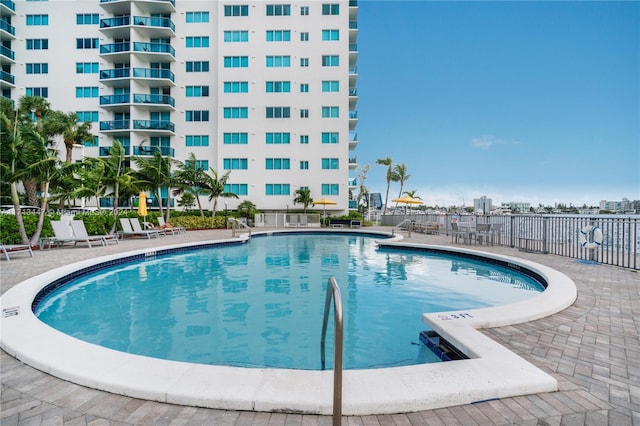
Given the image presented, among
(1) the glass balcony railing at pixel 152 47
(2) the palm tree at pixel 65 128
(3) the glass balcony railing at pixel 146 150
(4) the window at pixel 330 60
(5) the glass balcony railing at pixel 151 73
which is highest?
(1) the glass balcony railing at pixel 152 47

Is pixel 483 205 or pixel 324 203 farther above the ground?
pixel 324 203

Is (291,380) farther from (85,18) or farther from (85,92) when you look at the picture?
(85,18)

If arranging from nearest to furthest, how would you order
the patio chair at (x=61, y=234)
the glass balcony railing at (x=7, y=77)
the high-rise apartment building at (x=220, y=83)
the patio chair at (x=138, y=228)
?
the patio chair at (x=61, y=234) → the patio chair at (x=138, y=228) → the high-rise apartment building at (x=220, y=83) → the glass balcony railing at (x=7, y=77)

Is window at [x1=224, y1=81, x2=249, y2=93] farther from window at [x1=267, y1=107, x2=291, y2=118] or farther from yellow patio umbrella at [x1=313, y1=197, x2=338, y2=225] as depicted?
yellow patio umbrella at [x1=313, y1=197, x2=338, y2=225]

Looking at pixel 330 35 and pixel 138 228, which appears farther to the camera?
pixel 330 35

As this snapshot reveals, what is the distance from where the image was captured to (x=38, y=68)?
3133 cm

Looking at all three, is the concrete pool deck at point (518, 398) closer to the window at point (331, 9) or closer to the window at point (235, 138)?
the window at point (235, 138)

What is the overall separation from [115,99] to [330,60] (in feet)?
67.6

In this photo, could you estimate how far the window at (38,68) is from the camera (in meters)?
31.3

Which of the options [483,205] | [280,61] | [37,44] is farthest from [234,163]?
[37,44]

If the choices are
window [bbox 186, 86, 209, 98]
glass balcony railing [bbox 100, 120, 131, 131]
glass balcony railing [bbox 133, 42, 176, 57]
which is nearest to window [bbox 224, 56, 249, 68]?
window [bbox 186, 86, 209, 98]

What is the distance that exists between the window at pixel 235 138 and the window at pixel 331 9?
45.2ft

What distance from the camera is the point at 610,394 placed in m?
2.42

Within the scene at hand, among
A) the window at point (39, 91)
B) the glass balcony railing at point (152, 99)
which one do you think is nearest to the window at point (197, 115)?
the glass balcony railing at point (152, 99)
